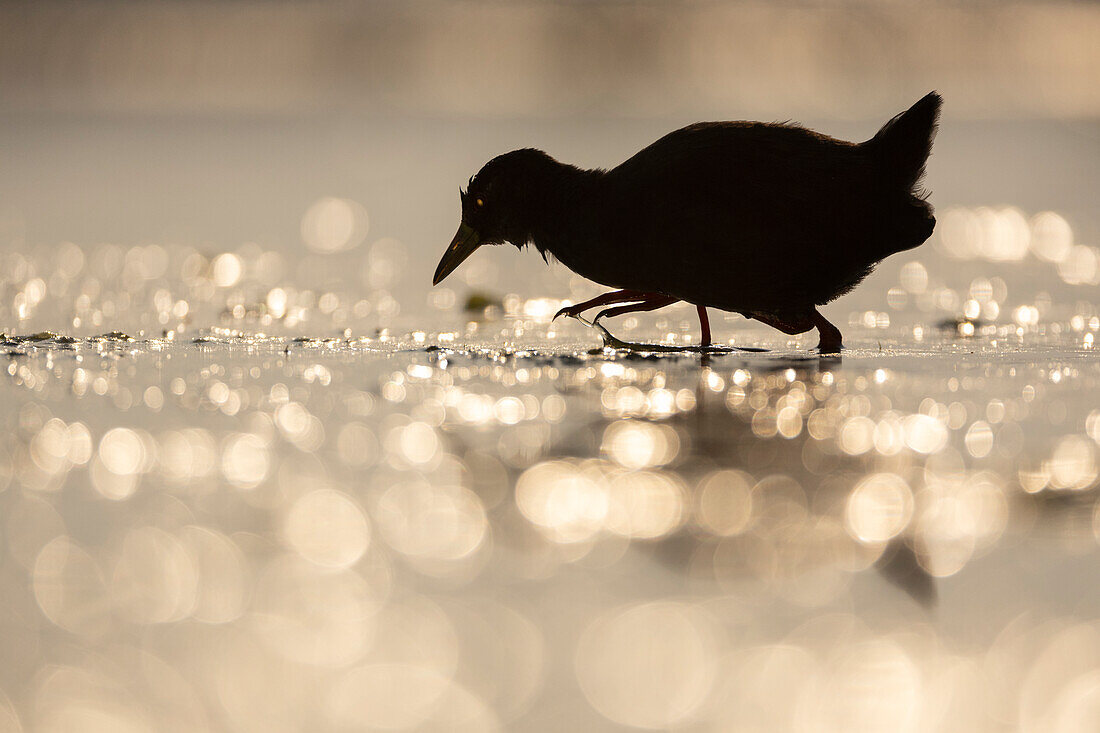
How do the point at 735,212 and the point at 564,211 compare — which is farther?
the point at 564,211

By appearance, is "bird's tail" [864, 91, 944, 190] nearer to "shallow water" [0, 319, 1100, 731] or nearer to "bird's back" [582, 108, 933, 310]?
"bird's back" [582, 108, 933, 310]

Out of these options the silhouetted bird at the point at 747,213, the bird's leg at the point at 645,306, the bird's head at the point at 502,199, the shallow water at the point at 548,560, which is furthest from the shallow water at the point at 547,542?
the bird's head at the point at 502,199

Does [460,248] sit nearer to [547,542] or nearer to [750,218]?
[750,218]

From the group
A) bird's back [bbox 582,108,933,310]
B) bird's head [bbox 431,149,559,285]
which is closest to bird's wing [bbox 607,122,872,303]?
bird's back [bbox 582,108,933,310]

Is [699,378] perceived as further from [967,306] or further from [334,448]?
[967,306]

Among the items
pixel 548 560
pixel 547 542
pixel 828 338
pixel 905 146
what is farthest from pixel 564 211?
pixel 548 560

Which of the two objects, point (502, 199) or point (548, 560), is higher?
point (502, 199)
